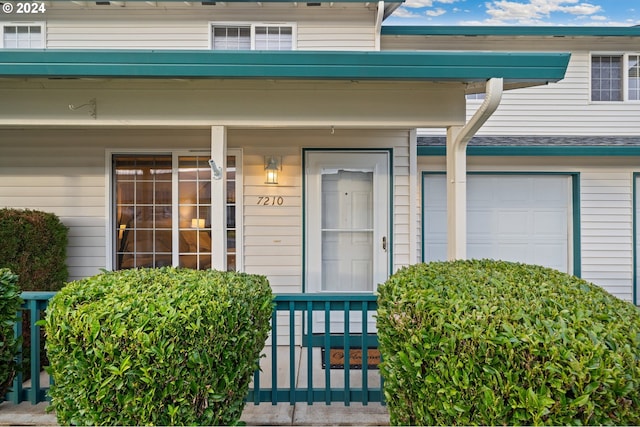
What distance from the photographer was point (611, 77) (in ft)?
21.7

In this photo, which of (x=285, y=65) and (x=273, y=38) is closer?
(x=285, y=65)

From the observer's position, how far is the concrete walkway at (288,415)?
2.63 m

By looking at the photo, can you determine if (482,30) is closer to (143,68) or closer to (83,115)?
(143,68)

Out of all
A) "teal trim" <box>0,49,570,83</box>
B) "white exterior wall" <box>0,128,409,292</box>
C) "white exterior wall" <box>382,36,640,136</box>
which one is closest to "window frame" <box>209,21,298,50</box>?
"white exterior wall" <box>0,128,409,292</box>

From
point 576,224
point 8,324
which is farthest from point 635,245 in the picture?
point 8,324

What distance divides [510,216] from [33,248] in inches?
226

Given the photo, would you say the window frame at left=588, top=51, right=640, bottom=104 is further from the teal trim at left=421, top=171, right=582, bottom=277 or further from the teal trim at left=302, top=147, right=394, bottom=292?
the teal trim at left=302, top=147, right=394, bottom=292

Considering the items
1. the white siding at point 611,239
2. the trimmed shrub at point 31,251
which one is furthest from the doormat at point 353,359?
the white siding at point 611,239

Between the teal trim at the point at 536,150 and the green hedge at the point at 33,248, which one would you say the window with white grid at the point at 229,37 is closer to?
the teal trim at the point at 536,150

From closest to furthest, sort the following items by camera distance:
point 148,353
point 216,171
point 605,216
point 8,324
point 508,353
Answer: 1. point 508,353
2. point 148,353
3. point 8,324
4. point 216,171
5. point 605,216

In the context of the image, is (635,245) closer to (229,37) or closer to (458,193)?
(458,193)

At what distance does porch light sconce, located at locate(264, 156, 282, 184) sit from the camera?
460 cm

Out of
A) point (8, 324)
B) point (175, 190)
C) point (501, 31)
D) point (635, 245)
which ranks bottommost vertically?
point (8, 324)

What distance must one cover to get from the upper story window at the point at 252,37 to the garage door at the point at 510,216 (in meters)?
2.79
